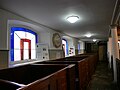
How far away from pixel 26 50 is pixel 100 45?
1217 cm

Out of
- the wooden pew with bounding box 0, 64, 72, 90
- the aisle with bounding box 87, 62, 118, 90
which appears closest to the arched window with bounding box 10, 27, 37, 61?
the wooden pew with bounding box 0, 64, 72, 90

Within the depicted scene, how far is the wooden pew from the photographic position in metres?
1.32

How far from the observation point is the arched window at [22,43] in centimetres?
495

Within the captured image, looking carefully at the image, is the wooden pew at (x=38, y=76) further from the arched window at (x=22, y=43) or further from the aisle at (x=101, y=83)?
the arched window at (x=22, y=43)

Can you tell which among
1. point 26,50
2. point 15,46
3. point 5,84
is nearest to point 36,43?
point 26,50

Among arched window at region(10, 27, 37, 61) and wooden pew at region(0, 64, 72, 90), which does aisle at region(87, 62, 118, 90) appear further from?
arched window at region(10, 27, 37, 61)

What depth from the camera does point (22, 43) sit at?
541 cm

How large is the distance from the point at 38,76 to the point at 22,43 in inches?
116

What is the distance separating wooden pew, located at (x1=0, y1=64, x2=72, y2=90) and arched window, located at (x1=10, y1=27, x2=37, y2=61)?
231cm

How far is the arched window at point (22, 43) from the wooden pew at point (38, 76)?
Answer: 7.59ft

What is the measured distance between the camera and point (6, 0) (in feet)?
9.37

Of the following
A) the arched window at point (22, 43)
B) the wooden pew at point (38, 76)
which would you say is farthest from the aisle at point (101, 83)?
the arched window at point (22, 43)

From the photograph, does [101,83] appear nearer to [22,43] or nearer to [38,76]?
[38,76]

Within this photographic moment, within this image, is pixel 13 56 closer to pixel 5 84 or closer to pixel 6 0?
pixel 6 0
